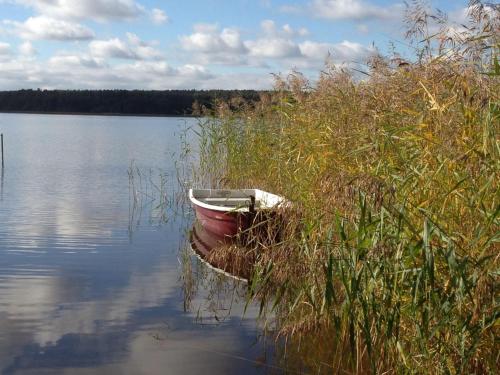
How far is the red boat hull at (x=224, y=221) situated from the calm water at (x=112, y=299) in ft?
1.81

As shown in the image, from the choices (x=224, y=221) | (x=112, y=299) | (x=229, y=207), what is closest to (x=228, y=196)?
(x=229, y=207)

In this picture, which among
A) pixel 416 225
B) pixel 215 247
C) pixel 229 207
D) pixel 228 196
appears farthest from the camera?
pixel 228 196

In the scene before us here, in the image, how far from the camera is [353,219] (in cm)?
480

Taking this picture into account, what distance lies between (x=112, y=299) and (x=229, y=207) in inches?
122

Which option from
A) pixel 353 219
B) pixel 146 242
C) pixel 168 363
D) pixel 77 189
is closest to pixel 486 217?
pixel 353 219

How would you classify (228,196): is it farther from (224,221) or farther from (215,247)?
(215,247)

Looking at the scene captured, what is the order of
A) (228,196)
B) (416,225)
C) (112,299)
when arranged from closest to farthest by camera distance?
(416,225)
(112,299)
(228,196)

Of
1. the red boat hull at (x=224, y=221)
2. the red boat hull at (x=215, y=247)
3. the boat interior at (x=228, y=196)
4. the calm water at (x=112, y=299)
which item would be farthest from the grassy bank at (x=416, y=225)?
the boat interior at (x=228, y=196)

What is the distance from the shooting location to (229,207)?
35.1 ft

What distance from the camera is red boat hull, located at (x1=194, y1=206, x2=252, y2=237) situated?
964cm

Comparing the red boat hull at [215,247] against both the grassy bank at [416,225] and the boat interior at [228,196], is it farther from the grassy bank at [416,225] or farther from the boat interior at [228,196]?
the grassy bank at [416,225]

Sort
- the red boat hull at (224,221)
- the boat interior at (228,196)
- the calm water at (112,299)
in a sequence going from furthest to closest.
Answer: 1. the boat interior at (228,196)
2. the red boat hull at (224,221)
3. the calm water at (112,299)

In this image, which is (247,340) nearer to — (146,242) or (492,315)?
(492,315)

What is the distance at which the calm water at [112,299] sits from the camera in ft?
19.9
